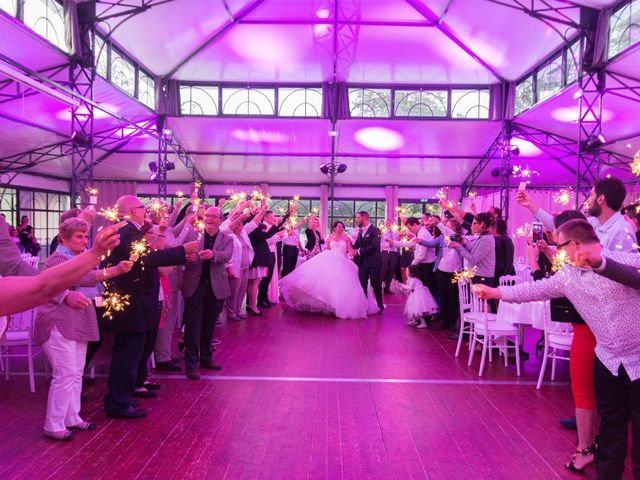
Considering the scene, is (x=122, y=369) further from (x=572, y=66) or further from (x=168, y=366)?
(x=572, y=66)

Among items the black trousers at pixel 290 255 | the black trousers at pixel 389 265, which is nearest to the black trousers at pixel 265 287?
the black trousers at pixel 290 255

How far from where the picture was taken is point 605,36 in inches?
405

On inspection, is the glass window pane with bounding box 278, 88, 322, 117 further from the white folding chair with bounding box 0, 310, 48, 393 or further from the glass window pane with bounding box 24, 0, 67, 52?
the white folding chair with bounding box 0, 310, 48, 393

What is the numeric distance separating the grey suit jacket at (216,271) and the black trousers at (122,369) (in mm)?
965

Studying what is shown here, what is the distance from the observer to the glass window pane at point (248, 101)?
637 inches

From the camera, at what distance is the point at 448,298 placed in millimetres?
7305

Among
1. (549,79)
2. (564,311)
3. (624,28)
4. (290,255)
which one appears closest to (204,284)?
(564,311)

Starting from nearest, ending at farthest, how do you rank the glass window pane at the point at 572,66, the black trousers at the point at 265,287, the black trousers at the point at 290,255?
the black trousers at the point at 265,287 < the black trousers at the point at 290,255 < the glass window pane at the point at 572,66

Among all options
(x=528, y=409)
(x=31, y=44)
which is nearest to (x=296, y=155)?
(x=31, y=44)

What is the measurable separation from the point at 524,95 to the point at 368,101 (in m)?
4.26

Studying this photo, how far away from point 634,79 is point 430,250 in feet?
19.4

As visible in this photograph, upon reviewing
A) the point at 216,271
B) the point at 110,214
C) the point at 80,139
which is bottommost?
the point at 216,271

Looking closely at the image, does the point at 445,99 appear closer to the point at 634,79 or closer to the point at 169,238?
the point at 634,79

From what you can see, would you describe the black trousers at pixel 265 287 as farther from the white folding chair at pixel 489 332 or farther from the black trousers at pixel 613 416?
the black trousers at pixel 613 416
